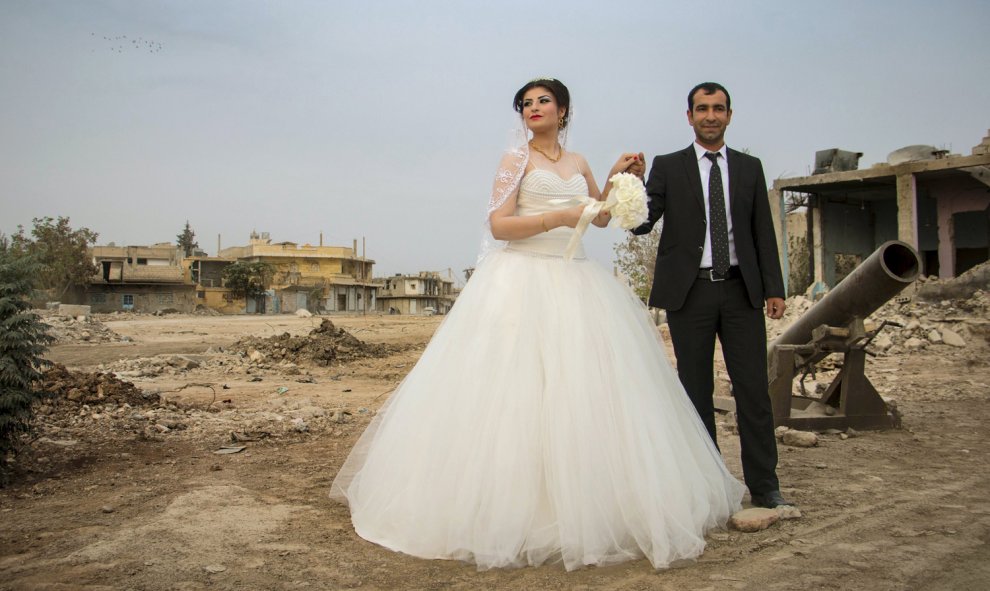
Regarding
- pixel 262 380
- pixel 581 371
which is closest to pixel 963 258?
pixel 262 380

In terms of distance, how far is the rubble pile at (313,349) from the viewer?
13125 millimetres

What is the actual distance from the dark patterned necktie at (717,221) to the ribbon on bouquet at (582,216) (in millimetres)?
661

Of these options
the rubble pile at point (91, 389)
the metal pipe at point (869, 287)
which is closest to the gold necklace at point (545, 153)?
the metal pipe at point (869, 287)

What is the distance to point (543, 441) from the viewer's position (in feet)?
9.90

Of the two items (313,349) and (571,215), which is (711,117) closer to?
(571,215)

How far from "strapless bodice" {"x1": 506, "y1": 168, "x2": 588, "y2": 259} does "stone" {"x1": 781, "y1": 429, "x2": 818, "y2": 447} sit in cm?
304

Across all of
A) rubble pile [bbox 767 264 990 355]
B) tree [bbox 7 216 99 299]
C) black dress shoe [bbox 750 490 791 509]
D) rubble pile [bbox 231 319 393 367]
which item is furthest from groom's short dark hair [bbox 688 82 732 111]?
tree [bbox 7 216 99 299]

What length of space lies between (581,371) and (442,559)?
1045 mm

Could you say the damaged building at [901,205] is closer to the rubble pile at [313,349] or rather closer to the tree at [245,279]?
the rubble pile at [313,349]

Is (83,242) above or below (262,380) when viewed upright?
above

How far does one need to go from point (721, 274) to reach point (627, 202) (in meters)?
0.70

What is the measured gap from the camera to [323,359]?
43.4ft

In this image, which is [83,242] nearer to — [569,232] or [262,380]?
[262,380]

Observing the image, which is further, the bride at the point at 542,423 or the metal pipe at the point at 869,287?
the metal pipe at the point at 869,287
